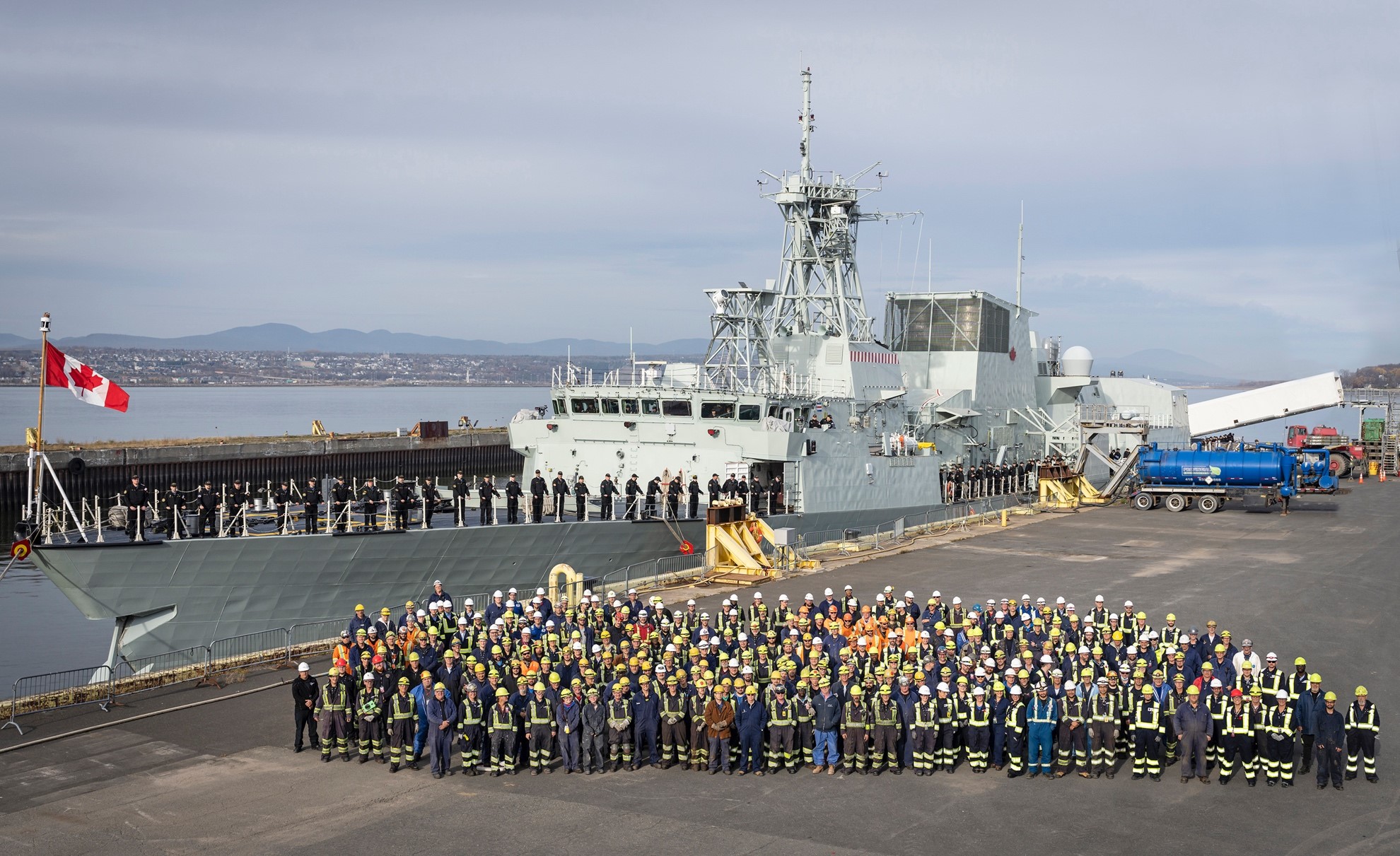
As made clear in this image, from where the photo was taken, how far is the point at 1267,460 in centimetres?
3225

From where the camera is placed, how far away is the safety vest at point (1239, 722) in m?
10.2

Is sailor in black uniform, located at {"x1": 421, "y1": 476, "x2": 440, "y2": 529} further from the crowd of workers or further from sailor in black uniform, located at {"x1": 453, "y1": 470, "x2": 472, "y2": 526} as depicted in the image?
the crowd of workers

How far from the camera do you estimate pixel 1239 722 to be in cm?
1027

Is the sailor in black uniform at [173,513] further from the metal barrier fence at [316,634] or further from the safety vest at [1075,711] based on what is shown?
the safety vest at [1075,711]

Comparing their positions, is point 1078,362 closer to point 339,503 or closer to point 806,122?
point 806,122

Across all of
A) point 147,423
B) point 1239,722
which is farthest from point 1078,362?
point 147,423

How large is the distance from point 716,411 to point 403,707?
42.7 feet

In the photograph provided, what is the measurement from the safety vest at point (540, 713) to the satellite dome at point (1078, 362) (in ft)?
109

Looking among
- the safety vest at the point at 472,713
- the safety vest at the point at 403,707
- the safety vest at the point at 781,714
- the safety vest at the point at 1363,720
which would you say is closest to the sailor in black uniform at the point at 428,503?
the safety vest at the point at 403,707

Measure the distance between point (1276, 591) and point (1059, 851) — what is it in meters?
13.3

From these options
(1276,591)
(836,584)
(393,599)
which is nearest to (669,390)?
(836,584)

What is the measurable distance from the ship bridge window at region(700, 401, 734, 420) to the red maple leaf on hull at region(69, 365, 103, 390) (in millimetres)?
11272

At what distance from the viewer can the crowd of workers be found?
10.4m

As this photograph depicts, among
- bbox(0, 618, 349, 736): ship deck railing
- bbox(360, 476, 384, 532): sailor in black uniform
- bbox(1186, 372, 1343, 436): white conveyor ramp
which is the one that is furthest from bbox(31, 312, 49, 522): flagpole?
bbox(1186, 372, 1343, 436): white conveyor ramp
